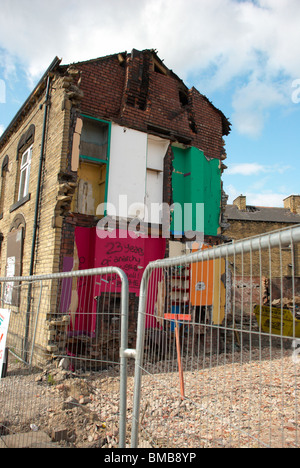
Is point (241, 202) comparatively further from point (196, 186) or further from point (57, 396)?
point (57, 396)

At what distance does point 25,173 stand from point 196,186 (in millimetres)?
5293

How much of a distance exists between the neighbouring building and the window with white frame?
0.03 metres

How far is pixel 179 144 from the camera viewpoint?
9.59 metres

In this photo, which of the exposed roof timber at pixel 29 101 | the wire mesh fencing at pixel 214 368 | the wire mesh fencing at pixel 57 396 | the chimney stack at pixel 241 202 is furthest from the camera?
the chimney stack at pixel 241 202

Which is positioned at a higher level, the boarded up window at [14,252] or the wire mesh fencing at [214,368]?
the boarded up window at [14,252]

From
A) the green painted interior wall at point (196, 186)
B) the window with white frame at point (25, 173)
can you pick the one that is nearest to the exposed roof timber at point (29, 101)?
the window with white frame at point (25, 173)

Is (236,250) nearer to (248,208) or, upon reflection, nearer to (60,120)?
(60,120)

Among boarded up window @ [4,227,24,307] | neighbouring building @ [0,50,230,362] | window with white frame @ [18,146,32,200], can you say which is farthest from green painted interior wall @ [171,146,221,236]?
window with white frame @ [18,146,32,200]

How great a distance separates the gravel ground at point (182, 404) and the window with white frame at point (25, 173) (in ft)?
19.3

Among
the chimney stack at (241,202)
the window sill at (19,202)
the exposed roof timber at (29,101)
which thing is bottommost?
the window sill at (19,202)

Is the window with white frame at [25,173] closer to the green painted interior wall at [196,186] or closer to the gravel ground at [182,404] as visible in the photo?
the green painted interior wall at [196,186]

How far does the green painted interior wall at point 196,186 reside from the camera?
9.41m

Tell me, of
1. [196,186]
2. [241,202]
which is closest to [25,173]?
[196,186]

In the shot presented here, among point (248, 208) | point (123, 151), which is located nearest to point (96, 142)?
point (123, 151)
